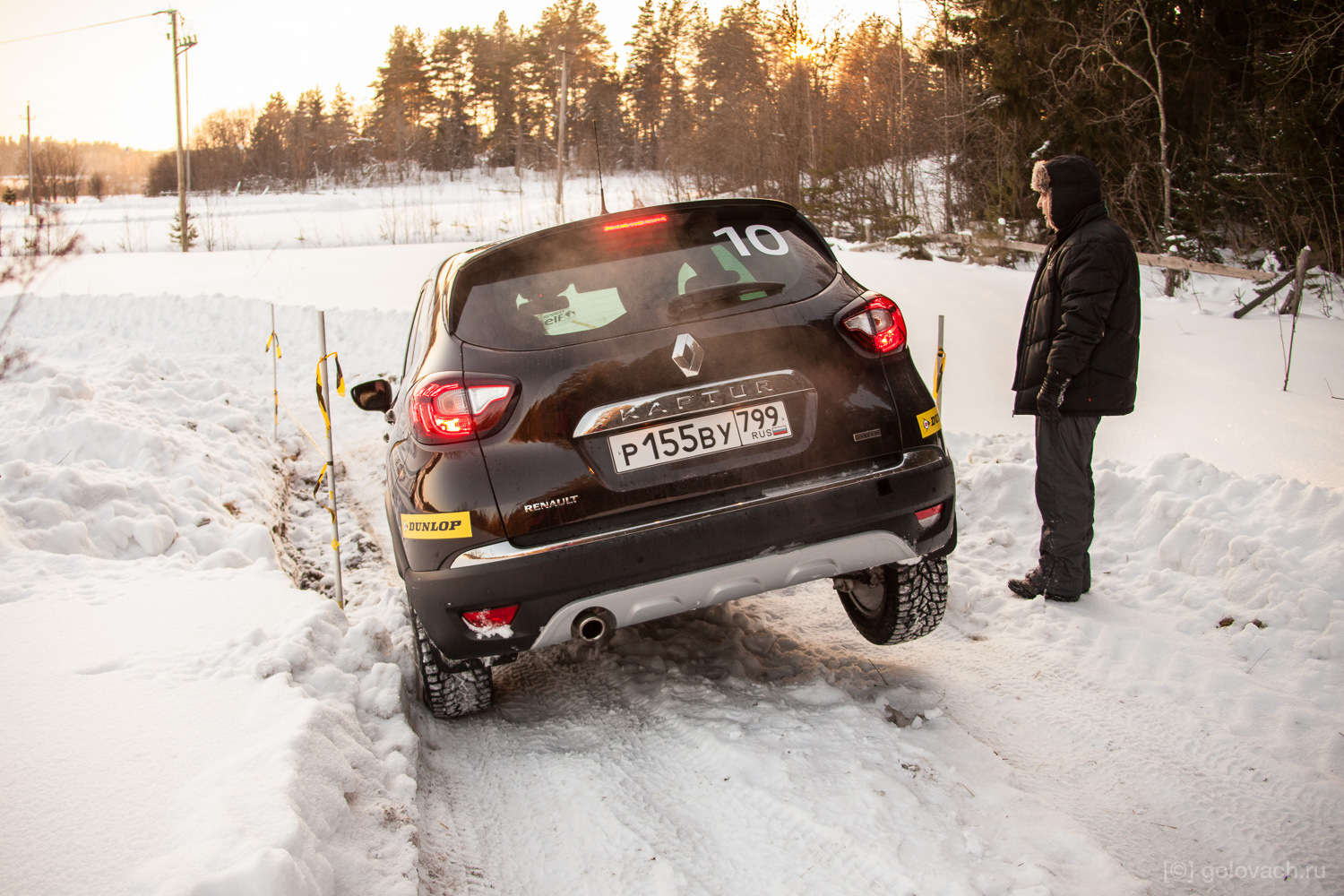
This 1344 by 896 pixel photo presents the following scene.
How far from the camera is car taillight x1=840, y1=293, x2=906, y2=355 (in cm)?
292

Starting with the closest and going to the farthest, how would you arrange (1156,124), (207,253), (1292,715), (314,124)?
(1292,715) < (1156,124) < (207,253) < (314,124)

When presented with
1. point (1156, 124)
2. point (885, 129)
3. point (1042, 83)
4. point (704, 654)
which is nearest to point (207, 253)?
point (885, 129)

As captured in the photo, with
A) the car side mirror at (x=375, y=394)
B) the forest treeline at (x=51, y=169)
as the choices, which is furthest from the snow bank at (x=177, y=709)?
the forest treeline at (x=51, y=169)

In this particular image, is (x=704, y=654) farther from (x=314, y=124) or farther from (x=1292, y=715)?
(x=314, y=124)

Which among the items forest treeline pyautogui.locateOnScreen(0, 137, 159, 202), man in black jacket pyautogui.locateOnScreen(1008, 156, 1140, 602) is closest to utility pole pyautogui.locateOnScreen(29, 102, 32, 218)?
forest treeline pyautogui.locateOnScreen(0, 137, 159, 202)

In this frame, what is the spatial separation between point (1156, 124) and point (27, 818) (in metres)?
18.0

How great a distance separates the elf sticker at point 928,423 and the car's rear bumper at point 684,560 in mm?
77

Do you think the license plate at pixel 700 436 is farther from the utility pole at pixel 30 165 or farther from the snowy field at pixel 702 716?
the utility pole at pixel 30 165

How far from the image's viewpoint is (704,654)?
147 inches

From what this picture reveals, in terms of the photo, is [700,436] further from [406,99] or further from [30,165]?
[406,99]

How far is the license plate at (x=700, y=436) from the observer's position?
2.71 m

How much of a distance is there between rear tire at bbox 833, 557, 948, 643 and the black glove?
119cm

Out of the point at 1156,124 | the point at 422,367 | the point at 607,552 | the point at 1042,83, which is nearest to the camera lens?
the point at 607,552

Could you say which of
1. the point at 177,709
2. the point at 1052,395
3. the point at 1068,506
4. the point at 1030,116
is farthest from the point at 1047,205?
the point at 1030,116
